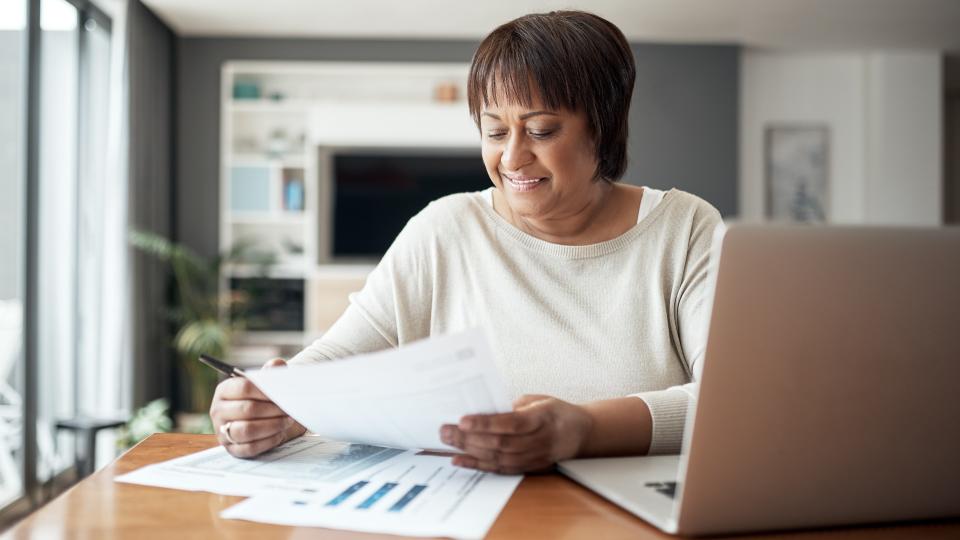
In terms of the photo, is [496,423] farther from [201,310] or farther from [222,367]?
[201,310]

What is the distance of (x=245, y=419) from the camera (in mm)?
876

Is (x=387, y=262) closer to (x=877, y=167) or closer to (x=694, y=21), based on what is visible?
(x=694, y=21)

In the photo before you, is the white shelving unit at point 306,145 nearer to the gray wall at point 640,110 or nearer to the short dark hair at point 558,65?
the gray wall at point 640,110

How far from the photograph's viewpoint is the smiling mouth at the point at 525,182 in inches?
48.3

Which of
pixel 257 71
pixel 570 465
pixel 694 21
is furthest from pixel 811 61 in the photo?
pixel 570 465

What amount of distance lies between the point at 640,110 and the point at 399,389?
5.33m

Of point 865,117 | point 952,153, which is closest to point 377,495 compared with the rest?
point 865,117

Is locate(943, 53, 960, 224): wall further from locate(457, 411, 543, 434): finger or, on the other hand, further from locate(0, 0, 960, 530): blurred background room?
locate(457, 411, 543, 434): finger

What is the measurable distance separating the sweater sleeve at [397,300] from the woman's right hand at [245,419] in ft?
1.03

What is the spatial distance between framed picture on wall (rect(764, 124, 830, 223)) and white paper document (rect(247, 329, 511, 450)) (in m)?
5.82

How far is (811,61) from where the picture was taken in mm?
6203

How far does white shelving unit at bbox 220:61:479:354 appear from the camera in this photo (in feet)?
17.8

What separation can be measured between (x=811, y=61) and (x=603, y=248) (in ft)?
18.4

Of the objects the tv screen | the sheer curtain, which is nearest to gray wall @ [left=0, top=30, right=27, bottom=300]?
the sheer curtain
